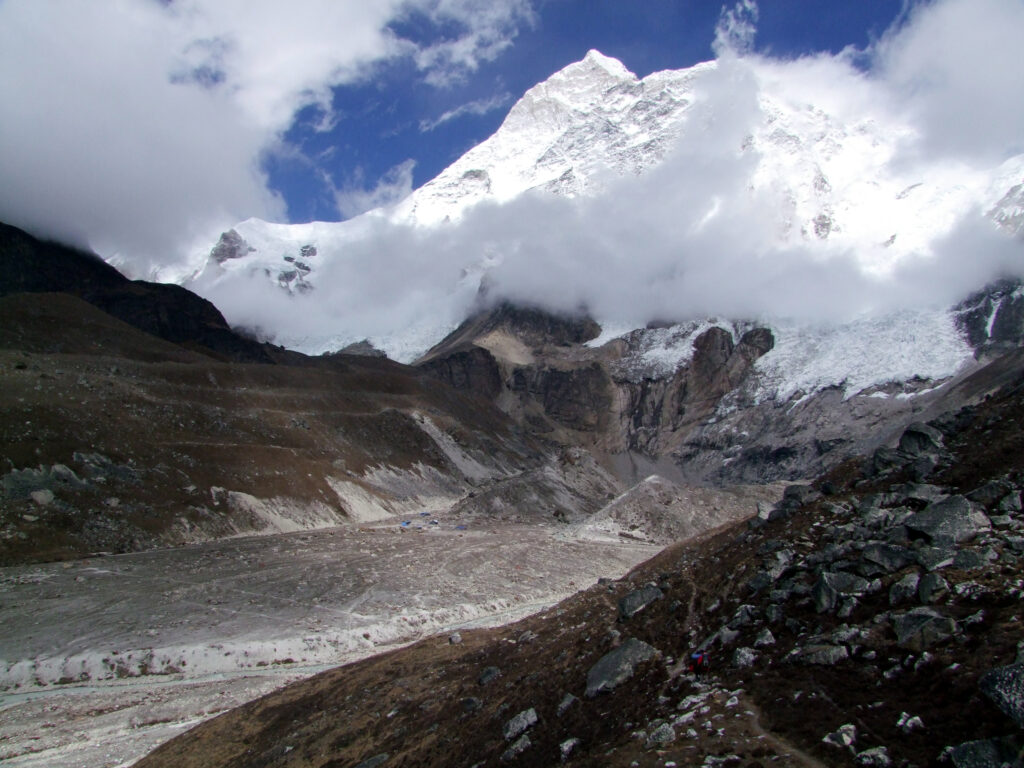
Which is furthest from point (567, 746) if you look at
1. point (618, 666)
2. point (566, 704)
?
point (618, 666)

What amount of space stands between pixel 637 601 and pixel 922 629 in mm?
16809

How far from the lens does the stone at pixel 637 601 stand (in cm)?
3284

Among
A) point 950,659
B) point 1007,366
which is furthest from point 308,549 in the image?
point 1007,366

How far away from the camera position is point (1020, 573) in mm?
18656

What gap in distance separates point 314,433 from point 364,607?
8872 cm

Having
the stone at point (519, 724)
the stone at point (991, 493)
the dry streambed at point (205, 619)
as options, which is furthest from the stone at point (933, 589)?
the dry streambed at point (205, 619)

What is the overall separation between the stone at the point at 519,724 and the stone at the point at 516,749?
0.82 m

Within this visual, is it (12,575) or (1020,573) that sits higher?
(12,575)

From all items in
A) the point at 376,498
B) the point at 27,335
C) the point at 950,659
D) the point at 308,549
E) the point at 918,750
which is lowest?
the point at 918,750

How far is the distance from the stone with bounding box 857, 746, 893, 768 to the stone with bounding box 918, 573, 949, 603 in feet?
19.3

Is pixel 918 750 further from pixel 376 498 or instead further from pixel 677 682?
pixel 376 498

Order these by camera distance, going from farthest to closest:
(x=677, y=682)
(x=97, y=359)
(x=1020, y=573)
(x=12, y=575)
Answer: (x=97, y=359)
(x=12, y=575)
(x=677, y=682)
(x=1020, y=573)

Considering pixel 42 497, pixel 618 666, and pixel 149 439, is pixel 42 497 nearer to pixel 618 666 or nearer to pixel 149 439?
pixel 149 439

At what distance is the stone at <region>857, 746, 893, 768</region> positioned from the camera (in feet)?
47.7
